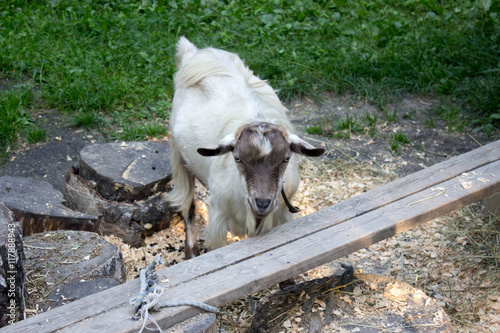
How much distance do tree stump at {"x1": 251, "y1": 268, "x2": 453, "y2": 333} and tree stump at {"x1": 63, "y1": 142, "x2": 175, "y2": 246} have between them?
1740mm

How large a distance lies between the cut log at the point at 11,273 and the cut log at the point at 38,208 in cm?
87

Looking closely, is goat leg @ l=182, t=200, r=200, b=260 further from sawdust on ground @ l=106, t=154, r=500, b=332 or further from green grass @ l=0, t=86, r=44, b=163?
green grass @ l=0, t=86, r=44, b=163

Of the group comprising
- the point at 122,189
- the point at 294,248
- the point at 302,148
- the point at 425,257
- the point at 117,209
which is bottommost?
the point at 425,257

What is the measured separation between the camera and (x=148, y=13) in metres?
7.75

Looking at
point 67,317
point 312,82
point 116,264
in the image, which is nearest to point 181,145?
point 116,264

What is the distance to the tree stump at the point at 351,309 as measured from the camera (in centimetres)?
290

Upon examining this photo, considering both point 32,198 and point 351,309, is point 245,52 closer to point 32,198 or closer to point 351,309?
point 32,198

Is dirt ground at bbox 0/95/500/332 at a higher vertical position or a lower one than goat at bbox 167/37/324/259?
lower

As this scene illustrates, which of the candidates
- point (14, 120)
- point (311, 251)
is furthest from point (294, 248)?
point (14, 120)

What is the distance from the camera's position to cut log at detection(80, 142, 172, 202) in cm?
439

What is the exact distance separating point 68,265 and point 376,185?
3123mm

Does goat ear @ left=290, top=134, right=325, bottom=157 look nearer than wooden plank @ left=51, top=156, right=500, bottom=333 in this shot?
No

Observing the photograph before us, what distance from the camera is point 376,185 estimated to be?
17.4 ft

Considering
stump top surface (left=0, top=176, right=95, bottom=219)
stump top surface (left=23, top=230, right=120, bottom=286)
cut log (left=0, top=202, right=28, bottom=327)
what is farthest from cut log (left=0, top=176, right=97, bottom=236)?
cut log (left=0, top=202, right=28, bottom=327)
